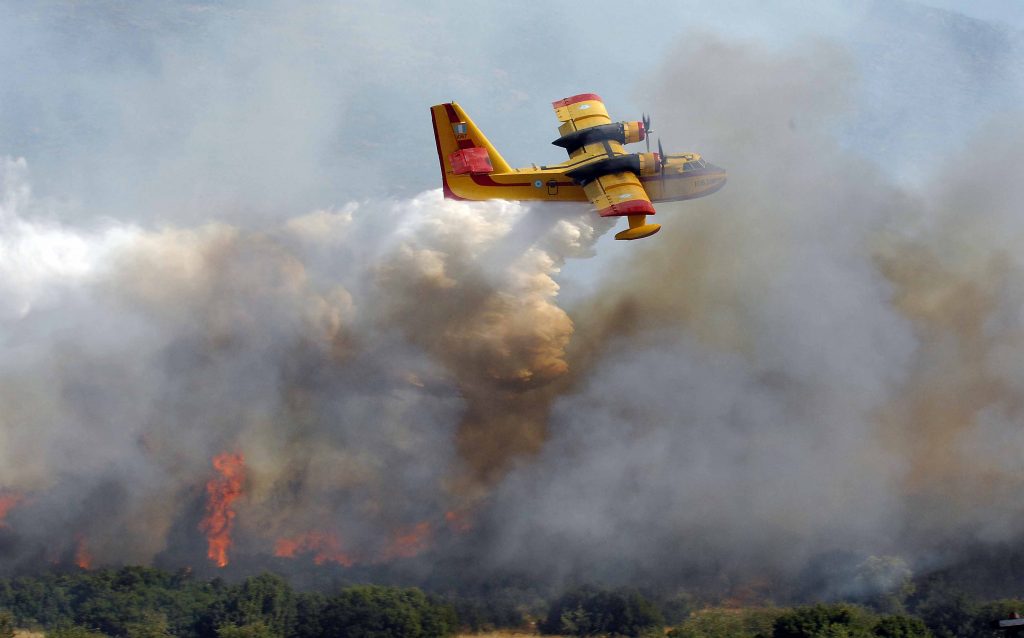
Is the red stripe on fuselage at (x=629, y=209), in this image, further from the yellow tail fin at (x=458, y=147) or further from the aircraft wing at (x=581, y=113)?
the aircraft wing at (x=581, y=113)

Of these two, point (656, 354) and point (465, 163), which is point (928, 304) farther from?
point (465, 163)

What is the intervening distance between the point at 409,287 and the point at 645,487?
10883mm

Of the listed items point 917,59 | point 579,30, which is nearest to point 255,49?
point 579,30

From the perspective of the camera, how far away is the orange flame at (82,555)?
4769 centimetres

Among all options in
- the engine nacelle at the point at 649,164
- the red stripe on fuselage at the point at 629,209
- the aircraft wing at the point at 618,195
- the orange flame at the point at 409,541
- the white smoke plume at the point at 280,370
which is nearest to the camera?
the red stripe on fuselage at the point at 629,209

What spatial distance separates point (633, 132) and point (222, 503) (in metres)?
19.7

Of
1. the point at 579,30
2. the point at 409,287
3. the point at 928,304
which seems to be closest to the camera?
the point at 409,287

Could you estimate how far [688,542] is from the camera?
1870 inches

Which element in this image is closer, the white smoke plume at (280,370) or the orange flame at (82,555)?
the white smoke plume at (280,370)

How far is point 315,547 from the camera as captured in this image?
157 ft

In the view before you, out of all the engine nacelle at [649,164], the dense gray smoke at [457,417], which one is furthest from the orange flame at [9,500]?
the engine nacelle at [649,164]

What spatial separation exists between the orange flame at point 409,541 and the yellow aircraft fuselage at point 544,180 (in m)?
11.7

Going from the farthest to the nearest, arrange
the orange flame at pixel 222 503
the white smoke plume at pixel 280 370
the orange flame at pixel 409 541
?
the orange flame at pixel 222 503 → the orange flame at pixel 409 541 → the white smoke plume at pixel 280 370

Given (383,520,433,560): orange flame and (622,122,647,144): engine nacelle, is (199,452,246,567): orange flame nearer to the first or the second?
(383,520,433,560): orange flame
